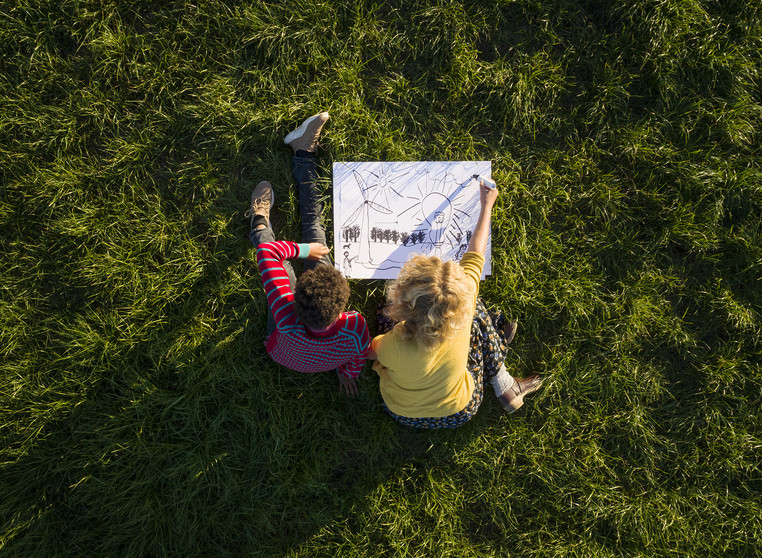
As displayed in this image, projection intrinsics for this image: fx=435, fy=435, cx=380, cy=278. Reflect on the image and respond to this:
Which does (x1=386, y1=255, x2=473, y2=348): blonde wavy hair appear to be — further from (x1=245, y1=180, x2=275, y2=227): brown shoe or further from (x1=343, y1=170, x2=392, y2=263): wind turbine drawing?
(x1=245, y1=180, x2=275, y2=227): brown shoe

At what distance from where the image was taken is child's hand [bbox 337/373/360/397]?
286 cm

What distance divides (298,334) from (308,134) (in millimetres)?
1336

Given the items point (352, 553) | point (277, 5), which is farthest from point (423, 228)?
point (352, 553)

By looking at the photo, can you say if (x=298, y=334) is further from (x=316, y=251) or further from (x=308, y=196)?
(x=308, y=196)

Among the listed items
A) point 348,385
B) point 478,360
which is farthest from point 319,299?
point 478,360

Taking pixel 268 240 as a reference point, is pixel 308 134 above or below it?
above

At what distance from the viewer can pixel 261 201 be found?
286 centimetres

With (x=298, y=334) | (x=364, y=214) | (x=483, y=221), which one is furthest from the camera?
(x=364, y=214)

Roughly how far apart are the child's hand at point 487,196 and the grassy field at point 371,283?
0.64 feet

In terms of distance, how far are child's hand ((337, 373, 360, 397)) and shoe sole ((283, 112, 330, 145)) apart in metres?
1.58

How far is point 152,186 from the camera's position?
9.66ft

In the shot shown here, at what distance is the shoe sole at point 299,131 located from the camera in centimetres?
282

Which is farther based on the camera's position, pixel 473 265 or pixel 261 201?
pixel 261 201

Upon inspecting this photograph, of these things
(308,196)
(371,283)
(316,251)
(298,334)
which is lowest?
(371,283)
